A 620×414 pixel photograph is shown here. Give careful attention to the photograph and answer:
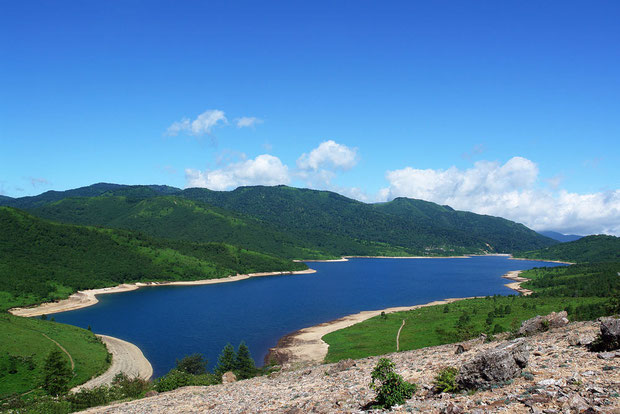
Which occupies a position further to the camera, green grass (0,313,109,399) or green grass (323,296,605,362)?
green grass (323,296,605,362)

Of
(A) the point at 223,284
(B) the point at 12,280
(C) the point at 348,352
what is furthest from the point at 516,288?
(B) the point at 12,280

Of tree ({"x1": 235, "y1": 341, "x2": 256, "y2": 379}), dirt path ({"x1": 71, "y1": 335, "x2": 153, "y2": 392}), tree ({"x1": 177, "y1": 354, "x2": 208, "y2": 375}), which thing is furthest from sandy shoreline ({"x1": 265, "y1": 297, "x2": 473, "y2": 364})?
dirt path ({"x1": 71, "y1": 335, "x2": 153, "y2": 392})

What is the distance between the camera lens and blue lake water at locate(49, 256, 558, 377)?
88.6 m

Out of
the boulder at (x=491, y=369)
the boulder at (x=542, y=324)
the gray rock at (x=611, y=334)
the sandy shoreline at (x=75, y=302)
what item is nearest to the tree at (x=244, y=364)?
the boulder at (x=542, y=324)

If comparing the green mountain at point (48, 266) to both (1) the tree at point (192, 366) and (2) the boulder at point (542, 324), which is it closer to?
(1) the tree at point (192, 366)

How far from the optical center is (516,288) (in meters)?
166

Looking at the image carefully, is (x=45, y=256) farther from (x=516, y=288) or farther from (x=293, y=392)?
(x=516, y=288)

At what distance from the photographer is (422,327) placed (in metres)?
84.1

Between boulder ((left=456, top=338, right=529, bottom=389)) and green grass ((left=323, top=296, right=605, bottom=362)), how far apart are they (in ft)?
165

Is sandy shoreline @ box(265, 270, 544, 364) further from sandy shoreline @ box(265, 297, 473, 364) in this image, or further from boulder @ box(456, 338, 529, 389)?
boulder @ box(456, 338, 529, 389)

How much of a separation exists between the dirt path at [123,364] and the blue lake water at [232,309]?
6.68 ft

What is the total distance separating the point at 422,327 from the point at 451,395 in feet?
240

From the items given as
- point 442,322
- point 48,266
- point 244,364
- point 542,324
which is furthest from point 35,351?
point 48,266

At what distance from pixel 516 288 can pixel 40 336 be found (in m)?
179
